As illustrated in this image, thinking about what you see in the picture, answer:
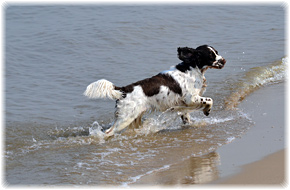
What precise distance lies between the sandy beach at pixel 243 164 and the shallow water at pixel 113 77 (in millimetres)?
83

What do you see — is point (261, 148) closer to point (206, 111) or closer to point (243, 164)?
point (243, 164)

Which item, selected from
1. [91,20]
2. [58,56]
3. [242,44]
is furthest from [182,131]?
[91,20]

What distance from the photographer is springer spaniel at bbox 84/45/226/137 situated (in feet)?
21.8

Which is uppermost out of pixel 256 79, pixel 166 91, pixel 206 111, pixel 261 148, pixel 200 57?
pixel 256 79

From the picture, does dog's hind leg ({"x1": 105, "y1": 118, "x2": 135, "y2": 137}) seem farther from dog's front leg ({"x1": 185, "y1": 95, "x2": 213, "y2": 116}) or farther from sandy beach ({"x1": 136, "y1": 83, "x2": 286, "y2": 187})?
sandy beach ({"x1": 136, "y1": 83, "x2": 286, "y2": 187})

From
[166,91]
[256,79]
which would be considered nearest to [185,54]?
[166,91]

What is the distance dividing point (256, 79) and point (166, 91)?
3.52 meters

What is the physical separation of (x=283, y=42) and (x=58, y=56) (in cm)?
638

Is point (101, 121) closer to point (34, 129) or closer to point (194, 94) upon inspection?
point (34, 129)

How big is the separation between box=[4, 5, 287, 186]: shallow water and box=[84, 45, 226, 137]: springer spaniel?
259 millimetres

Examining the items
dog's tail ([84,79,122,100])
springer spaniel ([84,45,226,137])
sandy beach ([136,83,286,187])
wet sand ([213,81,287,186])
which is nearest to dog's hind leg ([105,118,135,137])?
springer spaniel ([84,45,226,137])

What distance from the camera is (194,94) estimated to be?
7199 millimetres

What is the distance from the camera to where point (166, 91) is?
6973 millimetres

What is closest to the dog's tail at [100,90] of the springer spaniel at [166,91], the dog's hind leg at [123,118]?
the springer spaniel at [166,91]
